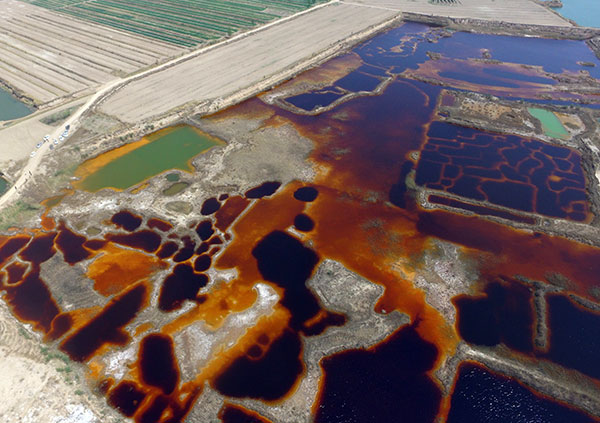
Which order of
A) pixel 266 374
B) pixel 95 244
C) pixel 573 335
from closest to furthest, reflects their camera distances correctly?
pixel 266 374, pixel 573 335, pixel 95 244

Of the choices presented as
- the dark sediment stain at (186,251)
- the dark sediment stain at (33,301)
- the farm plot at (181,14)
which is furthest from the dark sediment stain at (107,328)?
the farm plot at (181,14)

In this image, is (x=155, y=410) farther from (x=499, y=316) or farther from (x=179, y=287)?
(x=499, y=316)

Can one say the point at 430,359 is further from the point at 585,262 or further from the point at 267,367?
the point at 585,262

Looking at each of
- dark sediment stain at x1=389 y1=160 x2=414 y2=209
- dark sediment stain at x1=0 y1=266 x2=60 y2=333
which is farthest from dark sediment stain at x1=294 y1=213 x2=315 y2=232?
dark sediment stain at x1=0 y1=266 x2=60 y2=333

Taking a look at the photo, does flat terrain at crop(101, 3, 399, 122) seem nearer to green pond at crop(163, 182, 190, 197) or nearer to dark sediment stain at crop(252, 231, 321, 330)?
green pond at crop(163, 182, 190, 197)

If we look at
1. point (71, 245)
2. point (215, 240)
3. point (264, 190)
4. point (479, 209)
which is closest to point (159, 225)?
point (215, 240)
